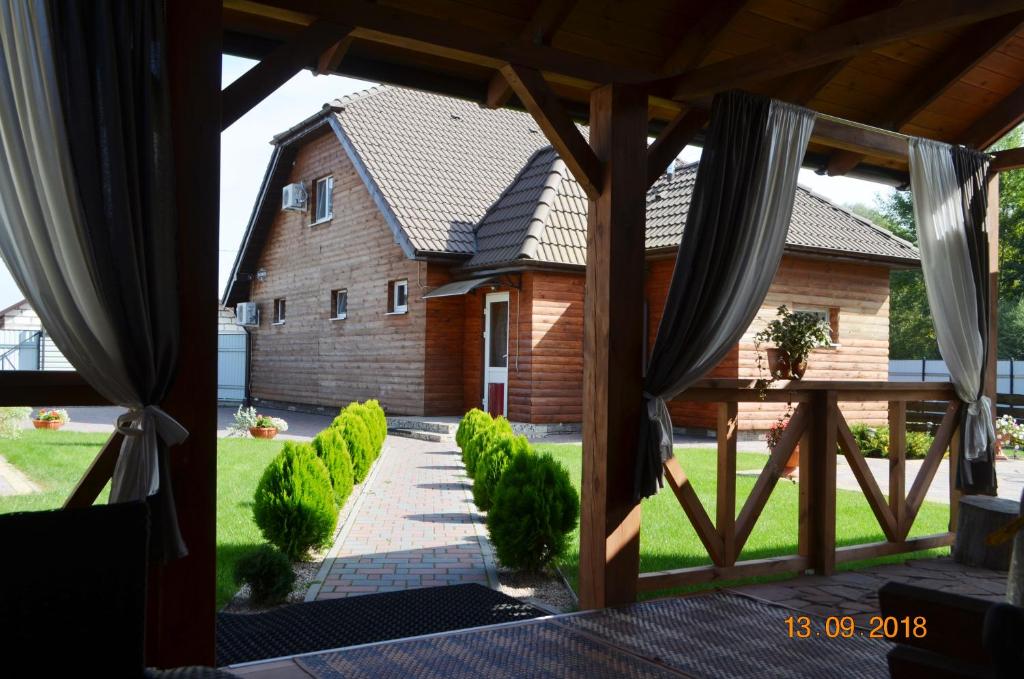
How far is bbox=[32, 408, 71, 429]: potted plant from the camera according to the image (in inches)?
494

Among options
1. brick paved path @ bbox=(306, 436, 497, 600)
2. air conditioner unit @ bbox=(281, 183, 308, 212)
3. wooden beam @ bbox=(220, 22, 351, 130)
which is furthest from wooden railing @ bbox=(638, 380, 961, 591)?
air conditioner unit @ bbox=(281, 183, 308, 212)

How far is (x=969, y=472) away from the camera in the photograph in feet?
19.2

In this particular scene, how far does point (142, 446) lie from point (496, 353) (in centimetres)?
1110

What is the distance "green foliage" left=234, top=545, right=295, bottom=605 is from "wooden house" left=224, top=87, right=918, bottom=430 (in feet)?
27.5

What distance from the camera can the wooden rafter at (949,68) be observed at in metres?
5.37

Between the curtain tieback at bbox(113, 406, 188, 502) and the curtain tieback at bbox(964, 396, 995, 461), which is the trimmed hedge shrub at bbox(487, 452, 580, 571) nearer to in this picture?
the curtain tieback at bbox(113, 406, 188, 502)

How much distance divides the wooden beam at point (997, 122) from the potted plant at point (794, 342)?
6.55ft

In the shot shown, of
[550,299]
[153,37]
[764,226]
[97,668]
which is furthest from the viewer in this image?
[550,299]

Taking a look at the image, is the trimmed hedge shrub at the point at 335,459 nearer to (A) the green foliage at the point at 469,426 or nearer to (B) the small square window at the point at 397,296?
(A) the green foliage at the point at 469,426

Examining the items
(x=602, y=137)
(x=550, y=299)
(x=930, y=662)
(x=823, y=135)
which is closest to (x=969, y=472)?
(x=823, y=135)

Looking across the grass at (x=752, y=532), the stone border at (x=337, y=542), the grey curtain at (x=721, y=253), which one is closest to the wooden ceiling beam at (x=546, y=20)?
the grey curtain at (x=721, y=253)

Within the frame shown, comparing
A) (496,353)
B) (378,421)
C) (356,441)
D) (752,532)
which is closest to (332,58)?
(752,532)

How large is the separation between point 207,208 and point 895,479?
4757mm

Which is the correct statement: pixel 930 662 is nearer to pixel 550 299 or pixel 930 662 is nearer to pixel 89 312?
pixel 89 312
